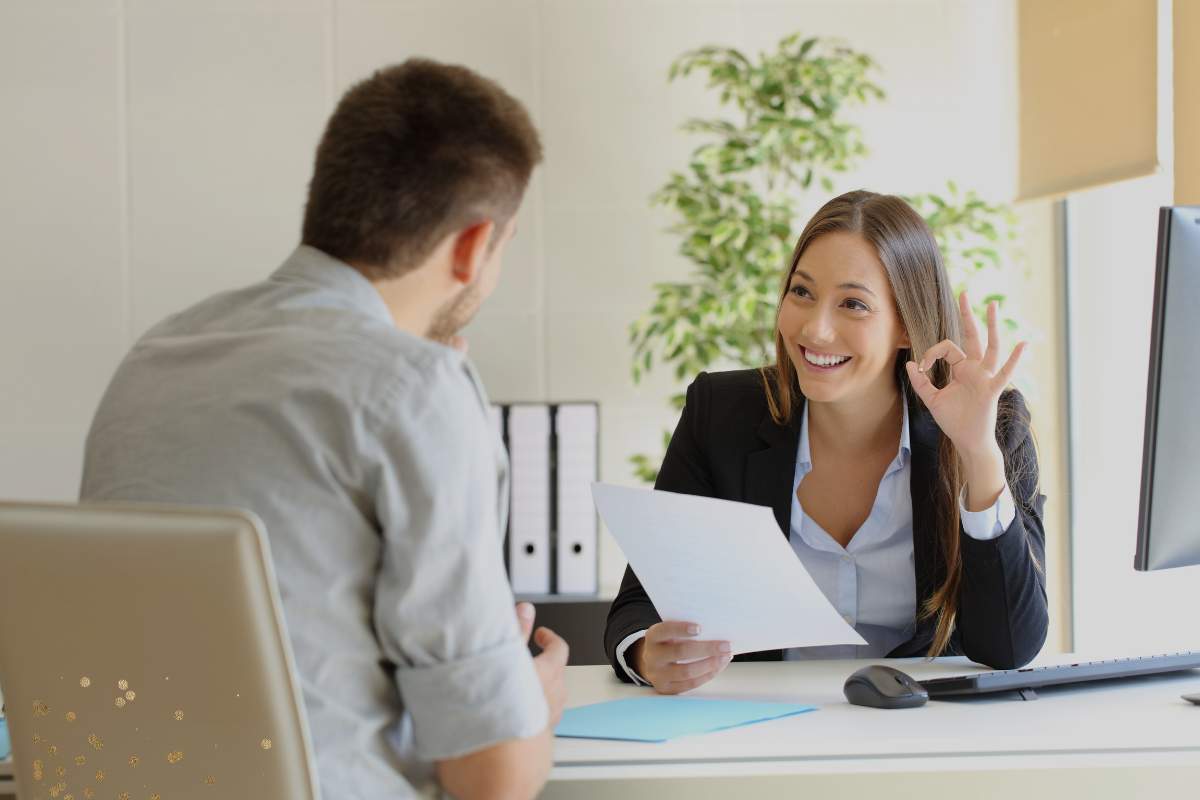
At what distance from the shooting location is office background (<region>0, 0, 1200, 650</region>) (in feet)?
11.2

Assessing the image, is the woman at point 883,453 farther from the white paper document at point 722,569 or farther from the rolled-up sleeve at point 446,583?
the rolled-up sleeve at point 446,583

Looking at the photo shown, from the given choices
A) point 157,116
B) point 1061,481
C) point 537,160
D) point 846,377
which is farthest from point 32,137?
point 1061,481

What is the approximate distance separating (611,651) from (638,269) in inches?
78.6

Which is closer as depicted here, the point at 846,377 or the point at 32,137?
the point at 846,377

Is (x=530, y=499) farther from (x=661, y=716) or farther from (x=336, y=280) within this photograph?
(x=336, y=280)

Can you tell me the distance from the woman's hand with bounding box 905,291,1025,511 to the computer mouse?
1.09 feet

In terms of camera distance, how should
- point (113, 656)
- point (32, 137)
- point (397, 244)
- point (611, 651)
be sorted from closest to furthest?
point (113, 656) → point (397, 244) → point (611, 651) → point (32, 137)

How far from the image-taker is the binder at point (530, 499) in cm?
298

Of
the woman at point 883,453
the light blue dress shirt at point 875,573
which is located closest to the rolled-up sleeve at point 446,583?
the woman at point 883,453

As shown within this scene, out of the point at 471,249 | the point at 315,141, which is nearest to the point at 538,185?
the point at 315,141

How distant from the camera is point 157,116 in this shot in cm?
347

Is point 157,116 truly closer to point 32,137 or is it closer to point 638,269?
point 32,137

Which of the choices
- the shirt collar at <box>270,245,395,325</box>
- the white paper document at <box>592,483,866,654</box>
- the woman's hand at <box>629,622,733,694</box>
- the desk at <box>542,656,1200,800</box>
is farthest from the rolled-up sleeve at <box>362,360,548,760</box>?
the woman's hand at <box>629,622,733,694</box>

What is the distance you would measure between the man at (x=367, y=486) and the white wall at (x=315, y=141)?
249 cm
